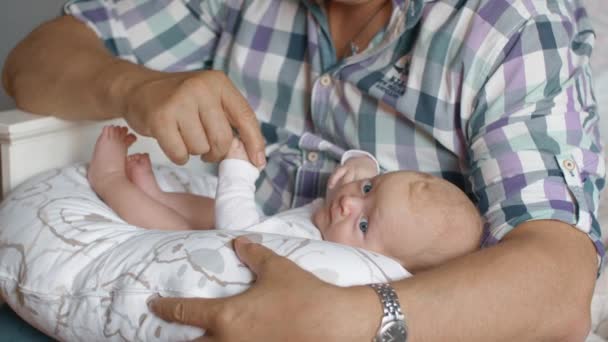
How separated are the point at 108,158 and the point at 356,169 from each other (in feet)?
1.33

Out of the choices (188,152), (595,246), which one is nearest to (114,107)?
(188,152)

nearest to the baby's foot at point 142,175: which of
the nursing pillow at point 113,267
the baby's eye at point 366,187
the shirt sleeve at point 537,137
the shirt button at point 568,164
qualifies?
the nursing pillow at point 113,267

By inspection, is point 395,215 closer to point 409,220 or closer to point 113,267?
point 409,220

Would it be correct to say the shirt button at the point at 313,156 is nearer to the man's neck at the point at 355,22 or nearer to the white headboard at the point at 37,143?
the man's neck at the point at 355,22

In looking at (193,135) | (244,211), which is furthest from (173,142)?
(244,211)

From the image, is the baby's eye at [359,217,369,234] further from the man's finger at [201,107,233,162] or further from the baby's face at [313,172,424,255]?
the man's finger at [201,107,233,162]

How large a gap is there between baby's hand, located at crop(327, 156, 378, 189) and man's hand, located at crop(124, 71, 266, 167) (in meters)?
0.14

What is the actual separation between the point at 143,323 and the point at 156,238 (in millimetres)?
130

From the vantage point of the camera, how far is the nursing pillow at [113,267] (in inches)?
36.5

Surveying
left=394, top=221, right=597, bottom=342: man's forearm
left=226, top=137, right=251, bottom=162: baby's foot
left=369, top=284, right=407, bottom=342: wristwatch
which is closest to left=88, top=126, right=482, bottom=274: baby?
left=226, top=137, right=251, bottom=162: baby's foot

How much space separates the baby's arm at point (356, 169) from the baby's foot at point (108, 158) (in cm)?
35

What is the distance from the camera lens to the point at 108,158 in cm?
129

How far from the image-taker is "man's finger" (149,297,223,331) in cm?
87

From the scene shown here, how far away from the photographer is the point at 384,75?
130cm
